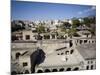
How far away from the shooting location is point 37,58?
6.11 feet

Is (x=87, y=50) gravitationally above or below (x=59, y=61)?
above

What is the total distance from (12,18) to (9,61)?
1.39ft

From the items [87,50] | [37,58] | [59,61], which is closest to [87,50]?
[87,50]

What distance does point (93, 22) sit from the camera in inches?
80.0

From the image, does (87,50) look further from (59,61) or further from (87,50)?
(59,61)

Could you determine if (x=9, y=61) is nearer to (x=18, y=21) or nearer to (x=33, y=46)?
(x=33, y=46)

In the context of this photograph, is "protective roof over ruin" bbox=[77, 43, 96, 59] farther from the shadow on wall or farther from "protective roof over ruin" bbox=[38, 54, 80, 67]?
the shadow on wall

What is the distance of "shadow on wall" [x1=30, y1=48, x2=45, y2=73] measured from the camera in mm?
1849

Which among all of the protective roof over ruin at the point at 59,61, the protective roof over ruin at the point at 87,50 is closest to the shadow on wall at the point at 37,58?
the protective roof over ruin at the point at 59,61

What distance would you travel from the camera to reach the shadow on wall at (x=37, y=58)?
1.85 meters

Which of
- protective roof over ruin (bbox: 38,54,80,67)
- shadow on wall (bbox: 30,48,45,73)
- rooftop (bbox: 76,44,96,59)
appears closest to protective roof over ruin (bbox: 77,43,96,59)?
rooftop (bbox: 76,44,96,59)

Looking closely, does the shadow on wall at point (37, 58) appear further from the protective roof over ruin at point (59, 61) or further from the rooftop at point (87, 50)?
the rooftop at point (87, 50)

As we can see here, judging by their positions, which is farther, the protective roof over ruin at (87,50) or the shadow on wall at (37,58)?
the protective roof over ruin at (87,50)
